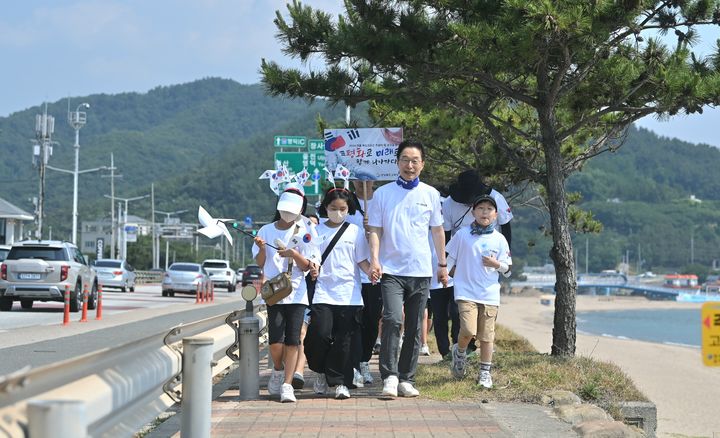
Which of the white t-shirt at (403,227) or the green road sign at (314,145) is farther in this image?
the green road sign at (314,145)

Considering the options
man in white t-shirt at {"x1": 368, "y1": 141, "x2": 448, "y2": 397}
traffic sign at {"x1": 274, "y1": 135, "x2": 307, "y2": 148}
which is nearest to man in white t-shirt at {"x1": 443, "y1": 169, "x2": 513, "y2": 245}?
man in white t-shirt at {"x1": 368, "y1": 141, "x2": 448, "y2": 397}

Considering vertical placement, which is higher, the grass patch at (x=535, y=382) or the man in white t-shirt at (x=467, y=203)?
the man in white t-shirt at (x=467, y=203)

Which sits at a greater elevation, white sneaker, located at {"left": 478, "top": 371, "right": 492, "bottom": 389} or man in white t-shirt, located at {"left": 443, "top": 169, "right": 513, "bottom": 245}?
man in white t-shirt, located at {"left": 443, "top": 169, "right": 513, "bottom": 245}

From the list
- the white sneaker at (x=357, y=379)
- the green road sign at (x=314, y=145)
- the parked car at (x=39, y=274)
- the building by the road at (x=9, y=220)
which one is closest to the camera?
the white sneaker at (x=357, y=379)

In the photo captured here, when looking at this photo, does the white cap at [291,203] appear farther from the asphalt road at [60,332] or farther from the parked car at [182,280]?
the parked car at [182,280]

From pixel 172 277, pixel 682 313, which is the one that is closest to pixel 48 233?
pixel 682 313

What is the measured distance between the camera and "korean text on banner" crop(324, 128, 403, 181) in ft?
47.1

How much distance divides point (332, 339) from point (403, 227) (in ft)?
3.78

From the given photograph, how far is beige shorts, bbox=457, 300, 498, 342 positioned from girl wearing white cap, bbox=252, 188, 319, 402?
1.47 m

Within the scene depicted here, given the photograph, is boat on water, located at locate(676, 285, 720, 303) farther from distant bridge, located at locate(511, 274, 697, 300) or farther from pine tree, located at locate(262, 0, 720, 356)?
pine tree, located at locate(262, 0, 720, 356)

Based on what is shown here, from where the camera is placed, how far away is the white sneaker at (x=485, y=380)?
30.3 feet

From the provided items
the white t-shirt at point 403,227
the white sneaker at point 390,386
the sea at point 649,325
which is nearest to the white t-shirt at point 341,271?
the white t-shirt at point 403,227

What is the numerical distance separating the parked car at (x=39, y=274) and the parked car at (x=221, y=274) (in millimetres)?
33179

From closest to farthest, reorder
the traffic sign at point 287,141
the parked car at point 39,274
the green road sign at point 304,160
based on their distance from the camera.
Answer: the parked car at point 39,274, the green road sign at point 304,160, the traffic sign at point 287,141
